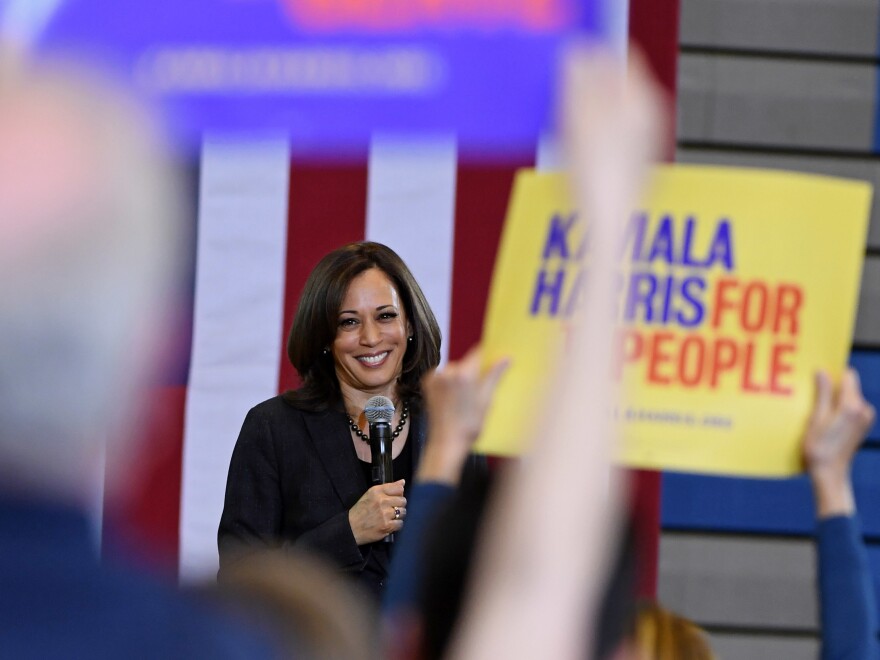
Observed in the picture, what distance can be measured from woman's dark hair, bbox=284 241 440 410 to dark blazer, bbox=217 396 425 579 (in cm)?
7

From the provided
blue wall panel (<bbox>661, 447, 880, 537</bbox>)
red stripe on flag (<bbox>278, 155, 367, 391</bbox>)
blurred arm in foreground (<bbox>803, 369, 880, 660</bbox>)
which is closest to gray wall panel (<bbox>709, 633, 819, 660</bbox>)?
blue wall panel (<bbox>661, 447, 880, 537</bbox>)

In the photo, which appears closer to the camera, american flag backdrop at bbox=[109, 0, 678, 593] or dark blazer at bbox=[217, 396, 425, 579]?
dark blazer at bbox=[217, 396, 425, 579]

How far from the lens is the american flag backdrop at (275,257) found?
360 cm

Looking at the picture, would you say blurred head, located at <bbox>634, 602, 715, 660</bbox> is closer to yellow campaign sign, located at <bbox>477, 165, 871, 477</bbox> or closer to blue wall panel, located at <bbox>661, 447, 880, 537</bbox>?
yellow campaign sign, located at <bbox>477, 165, 871, 477</bbox>

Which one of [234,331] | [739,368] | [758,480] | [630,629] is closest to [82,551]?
[630,629]

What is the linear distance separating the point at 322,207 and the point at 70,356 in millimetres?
3170

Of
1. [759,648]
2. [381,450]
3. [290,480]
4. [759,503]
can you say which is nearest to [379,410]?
[381,450]

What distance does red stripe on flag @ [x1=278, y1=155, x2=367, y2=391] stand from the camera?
3.67m

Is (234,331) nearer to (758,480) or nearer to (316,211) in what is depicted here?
(316,211)

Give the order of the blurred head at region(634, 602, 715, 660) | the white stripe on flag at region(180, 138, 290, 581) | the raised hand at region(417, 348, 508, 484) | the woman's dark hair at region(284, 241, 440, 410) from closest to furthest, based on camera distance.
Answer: the raised hand at region(417, 348, 508, 484), the blurred head at region(634, 602, 715, 660), the woman's dark hair at region(284, 241, 440, 410), the white stripe on flag at region(180, 138, 290, 581)

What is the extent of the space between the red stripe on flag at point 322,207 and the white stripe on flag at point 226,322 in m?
0.04

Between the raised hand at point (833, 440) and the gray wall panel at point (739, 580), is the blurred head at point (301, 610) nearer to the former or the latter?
the raised hand at point (833, 440)

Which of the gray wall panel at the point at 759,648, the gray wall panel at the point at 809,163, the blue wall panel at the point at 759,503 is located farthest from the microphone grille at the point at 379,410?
the gray wall panel at the point at 759,648

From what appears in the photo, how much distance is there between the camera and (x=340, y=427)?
2.48m
